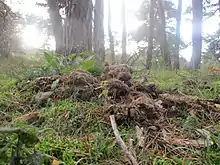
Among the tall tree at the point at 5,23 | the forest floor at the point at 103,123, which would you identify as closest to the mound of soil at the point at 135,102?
the forest floor at the point at 103,123

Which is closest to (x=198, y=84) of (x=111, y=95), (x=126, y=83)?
(x=126, y=83)

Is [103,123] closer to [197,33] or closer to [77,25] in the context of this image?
[77,25]

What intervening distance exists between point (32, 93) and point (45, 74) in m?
0.61

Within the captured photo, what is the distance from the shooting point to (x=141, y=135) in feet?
→ 5.96

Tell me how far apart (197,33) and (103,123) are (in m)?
7.28

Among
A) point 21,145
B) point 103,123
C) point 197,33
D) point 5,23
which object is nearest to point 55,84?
point 103,123

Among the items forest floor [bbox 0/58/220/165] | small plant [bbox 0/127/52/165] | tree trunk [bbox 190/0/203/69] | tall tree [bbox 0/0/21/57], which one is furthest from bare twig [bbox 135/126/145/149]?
tree trunk [bbox 190/0/203/69]

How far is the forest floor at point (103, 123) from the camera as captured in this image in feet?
4.99

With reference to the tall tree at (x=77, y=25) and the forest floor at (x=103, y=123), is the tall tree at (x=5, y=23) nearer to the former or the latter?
the tall tree at (x=77, y=25)

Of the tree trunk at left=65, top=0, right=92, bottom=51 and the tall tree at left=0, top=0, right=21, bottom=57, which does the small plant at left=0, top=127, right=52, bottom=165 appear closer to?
the tree trunk at left=65, top=0, right=92, bottom=51

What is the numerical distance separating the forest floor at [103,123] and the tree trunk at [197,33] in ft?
17.6

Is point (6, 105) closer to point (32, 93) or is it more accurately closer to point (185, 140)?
point (32, 93)

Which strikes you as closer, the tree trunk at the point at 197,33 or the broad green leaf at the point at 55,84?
the broad green leaf at the point at 55,84

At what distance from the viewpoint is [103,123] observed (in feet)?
6.67
